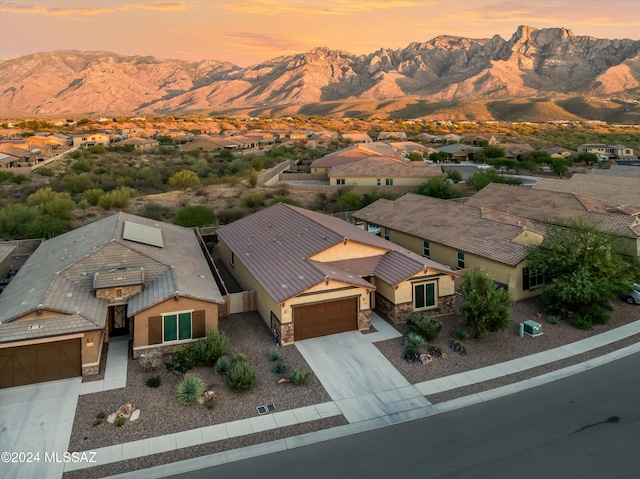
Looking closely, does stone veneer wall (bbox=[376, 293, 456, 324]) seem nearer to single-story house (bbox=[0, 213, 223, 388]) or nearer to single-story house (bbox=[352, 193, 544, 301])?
single-story house (bbox=[352, 193, 544, 301])

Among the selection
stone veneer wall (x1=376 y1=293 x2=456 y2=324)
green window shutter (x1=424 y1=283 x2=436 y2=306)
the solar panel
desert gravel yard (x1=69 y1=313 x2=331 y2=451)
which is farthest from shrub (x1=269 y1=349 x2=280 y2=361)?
the solar panel

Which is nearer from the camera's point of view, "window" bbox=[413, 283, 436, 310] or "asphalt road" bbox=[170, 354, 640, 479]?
"asphalt road" bbox=[170, 354, 640, 479]

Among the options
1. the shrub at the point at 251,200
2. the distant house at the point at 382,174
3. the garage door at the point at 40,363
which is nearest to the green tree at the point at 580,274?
the garage door at the point at 40,363

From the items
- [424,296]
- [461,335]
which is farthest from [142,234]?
[461,335]

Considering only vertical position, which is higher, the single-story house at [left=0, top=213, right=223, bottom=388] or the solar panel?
the solar panel

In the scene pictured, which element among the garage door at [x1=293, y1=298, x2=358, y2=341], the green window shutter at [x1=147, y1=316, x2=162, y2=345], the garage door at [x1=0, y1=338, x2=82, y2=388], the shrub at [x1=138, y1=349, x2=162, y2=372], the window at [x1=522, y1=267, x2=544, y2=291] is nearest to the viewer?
the garage door at [x1=0, y1=338, x2=82, y2=388]

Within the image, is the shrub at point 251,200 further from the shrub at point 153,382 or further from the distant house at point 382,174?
the shrub at point 153,382

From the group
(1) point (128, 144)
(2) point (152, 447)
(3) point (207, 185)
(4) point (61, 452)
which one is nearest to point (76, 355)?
(4) point (61, 452)
